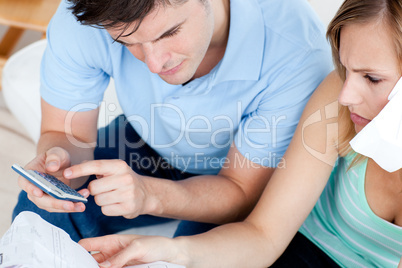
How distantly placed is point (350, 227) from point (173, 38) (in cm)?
57

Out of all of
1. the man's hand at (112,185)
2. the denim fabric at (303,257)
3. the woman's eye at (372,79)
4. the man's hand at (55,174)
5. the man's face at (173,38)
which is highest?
the woman's eye at (372,79)

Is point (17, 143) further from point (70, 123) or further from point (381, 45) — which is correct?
point (381, 45)

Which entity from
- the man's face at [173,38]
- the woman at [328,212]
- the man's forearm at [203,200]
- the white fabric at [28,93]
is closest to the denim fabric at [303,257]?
the woman at [328,212]

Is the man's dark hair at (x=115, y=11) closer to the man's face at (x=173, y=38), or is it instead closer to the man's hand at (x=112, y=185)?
the man's face at (x=173, y=38)

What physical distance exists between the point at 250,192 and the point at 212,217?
0.37 feet

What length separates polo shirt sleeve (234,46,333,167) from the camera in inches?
48.3

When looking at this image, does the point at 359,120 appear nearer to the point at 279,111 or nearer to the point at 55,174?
the point at 279,111

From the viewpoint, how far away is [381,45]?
2.99 ft

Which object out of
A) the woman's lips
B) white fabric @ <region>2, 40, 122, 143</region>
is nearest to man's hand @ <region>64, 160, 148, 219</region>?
the woman's lips

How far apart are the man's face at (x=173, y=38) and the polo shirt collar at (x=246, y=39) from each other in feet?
0.28

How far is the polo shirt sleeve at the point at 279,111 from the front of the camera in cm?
123

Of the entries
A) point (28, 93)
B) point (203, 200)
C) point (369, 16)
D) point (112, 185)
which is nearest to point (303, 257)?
point (203, 200)

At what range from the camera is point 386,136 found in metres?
0.93

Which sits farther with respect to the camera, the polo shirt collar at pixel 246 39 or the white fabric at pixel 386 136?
the polo shirt collar at pixel 246 39
